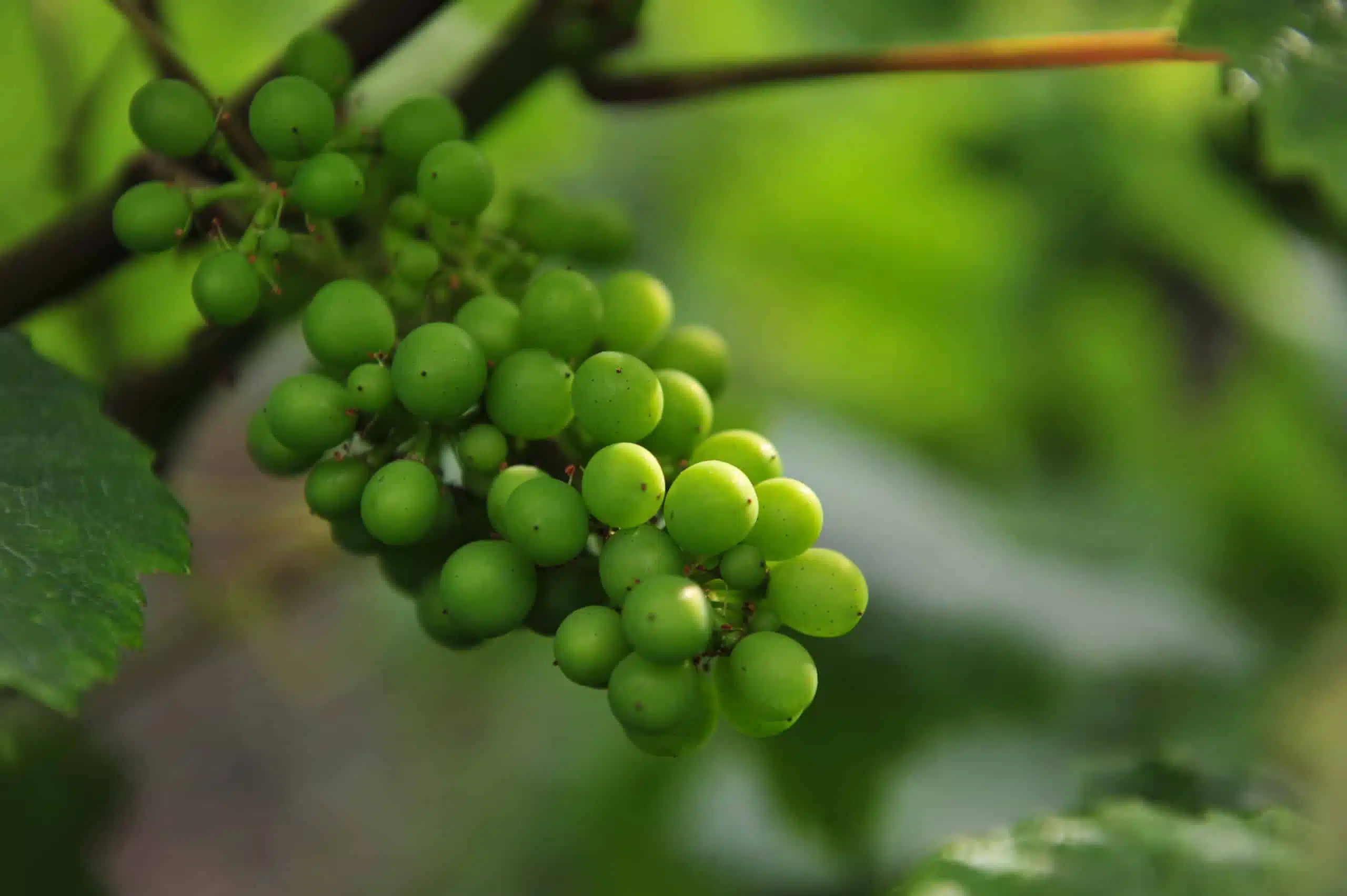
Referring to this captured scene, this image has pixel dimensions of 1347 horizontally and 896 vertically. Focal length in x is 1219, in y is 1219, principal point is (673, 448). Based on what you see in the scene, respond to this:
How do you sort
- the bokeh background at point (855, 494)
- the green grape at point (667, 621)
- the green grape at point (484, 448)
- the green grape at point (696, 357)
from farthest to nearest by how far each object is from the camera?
the bokeh background at point (855, 494) < the green grape at point (696, 357) < the green grape at point (484, 448) < the green grape at point (667, 621)

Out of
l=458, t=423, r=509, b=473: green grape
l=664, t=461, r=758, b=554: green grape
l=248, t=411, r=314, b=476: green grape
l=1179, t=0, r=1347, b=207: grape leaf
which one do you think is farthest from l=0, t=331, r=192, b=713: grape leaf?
l=1179, t=0, r=1347, b=207: grape leaf

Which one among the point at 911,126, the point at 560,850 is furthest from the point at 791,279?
the point at 560,850

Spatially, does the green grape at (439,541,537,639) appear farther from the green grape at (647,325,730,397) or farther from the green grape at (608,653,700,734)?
the green grape at (647,325,730,397)

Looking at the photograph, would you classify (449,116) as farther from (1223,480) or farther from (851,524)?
(1223,480)

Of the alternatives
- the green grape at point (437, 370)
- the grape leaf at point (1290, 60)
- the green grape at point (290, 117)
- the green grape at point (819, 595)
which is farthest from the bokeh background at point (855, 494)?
the green grape at point (819, 595)

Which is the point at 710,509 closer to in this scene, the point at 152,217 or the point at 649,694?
the point at 649,694

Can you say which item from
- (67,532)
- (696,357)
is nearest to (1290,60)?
(696,357)

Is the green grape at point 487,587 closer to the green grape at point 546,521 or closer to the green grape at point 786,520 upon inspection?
the green grape at point 546,521
